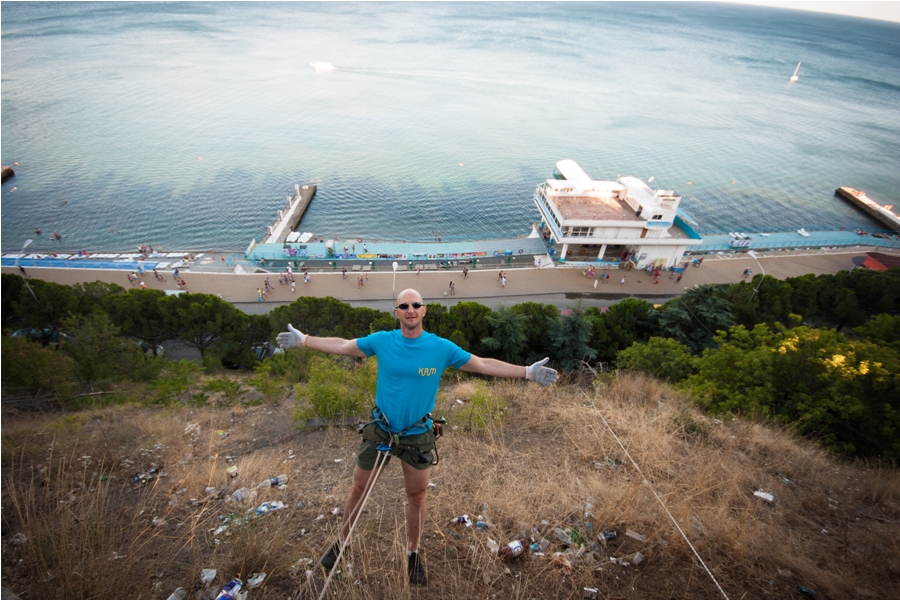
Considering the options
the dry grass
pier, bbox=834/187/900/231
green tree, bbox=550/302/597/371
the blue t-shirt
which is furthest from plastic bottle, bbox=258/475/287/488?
pier, bbox=834/187/900/231

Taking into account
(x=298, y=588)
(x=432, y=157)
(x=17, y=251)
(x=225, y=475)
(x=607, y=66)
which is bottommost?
(x=17, y=251)

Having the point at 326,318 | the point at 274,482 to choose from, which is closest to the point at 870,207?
the point at 326,318

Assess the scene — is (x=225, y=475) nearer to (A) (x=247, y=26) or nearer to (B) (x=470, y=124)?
(B) (x=470, y=124)

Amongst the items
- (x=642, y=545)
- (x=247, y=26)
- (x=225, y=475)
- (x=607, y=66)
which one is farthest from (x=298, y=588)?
(x=247, y=26)

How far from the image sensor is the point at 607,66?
5113 inches

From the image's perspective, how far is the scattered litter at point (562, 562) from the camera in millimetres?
4740

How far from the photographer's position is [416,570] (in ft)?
15.0

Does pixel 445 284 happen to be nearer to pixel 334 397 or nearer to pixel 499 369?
pixel 334 397

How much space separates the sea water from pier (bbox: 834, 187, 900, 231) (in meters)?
1.76

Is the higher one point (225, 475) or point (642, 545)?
point (642, 545)

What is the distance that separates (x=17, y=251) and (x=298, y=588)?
47.0 metres

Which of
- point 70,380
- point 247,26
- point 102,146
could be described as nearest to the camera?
point 70,380

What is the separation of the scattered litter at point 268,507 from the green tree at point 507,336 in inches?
553

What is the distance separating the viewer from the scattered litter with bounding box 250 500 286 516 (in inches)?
219
